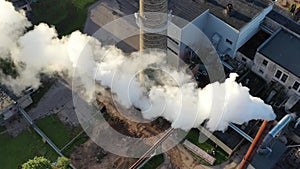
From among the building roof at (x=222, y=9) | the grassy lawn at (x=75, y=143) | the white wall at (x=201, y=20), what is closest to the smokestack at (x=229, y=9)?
the building roof at (x=222, y=9)

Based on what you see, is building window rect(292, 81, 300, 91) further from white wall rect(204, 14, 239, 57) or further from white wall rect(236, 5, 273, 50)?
white wall rect(204, 14, 239, 57)

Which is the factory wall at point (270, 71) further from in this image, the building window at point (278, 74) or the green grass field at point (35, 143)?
the green grass field at point (35, 143)

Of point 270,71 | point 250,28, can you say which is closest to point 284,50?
point 270,71

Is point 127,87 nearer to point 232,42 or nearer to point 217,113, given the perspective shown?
point 217,113

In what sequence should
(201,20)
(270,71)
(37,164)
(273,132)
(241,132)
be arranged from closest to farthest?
(273,132) → (37,164) → (241,132) → (270,71) → (201,20)

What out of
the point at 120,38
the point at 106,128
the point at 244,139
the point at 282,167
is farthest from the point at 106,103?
the point at 282,167

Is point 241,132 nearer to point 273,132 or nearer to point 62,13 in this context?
point 273,132

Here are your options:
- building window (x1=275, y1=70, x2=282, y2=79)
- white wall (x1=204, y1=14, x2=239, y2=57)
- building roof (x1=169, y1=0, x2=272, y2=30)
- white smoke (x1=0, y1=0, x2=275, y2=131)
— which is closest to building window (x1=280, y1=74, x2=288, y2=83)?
building window (x1=275, y1=70, x2=282, y2=79)
